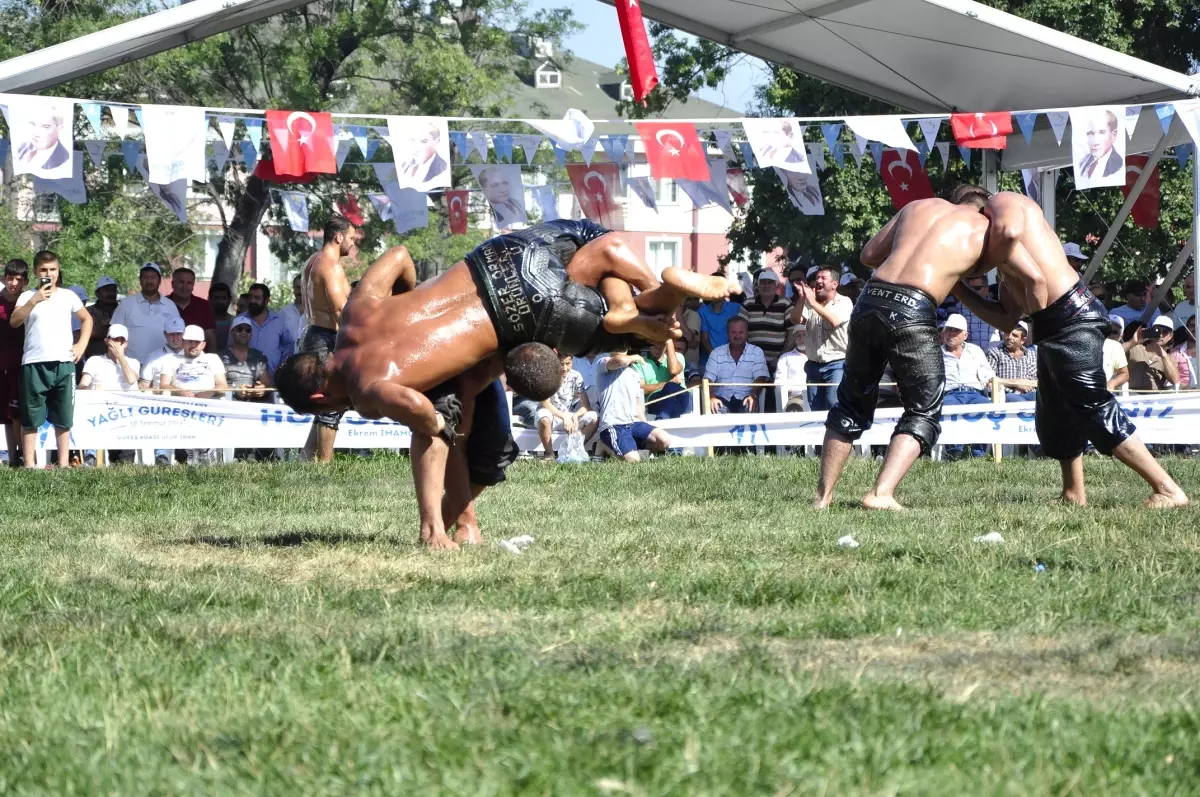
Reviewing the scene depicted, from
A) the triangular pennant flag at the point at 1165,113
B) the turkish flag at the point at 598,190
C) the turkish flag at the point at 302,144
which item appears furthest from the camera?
the turkish flag at the point at 598,190

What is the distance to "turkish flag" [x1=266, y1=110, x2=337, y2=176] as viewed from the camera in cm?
1345

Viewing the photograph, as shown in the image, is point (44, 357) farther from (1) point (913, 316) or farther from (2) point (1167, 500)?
(2) point (1167, 500)

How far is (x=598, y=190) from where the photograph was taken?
16.3 metres

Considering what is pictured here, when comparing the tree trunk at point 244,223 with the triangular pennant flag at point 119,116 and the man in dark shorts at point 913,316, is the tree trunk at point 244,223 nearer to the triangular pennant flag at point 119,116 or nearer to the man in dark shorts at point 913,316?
the triangular pennant flag at point 119,116

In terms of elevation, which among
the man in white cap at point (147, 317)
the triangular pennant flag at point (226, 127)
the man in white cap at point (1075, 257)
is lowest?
the man in white cap at point (147, 317)

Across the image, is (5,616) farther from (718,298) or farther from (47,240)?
(47,240)

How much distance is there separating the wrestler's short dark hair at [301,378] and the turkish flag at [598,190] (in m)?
10.2

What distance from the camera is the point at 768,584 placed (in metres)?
4.98

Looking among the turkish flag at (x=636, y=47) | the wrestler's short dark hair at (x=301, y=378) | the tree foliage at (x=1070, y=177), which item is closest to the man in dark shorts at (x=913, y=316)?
the wrestler's short dark hair at (x=301, y=378)

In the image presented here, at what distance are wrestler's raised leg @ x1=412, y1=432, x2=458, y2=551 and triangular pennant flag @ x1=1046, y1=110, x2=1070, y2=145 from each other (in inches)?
367

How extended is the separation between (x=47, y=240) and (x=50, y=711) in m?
34.1

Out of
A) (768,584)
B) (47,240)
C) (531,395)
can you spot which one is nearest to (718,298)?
(531,395)

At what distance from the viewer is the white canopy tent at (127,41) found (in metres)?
12.2

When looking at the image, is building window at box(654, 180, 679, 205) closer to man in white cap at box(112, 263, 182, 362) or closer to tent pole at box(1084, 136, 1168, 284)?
tent pole at box(1084, 136, 1168, 284)
